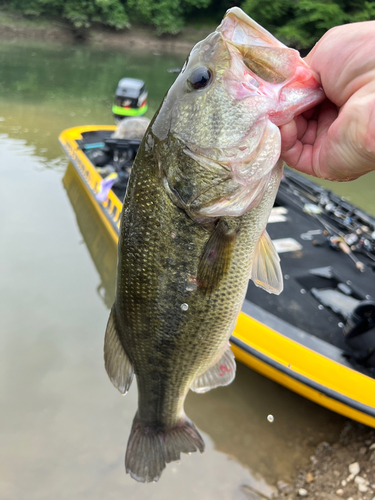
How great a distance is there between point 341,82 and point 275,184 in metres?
0.40

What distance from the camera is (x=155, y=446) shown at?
2.00 m

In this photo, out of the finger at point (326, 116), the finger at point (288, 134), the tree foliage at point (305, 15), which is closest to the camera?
the finger at point (288, 134)

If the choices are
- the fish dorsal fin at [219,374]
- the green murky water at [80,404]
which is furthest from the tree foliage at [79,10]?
the fish dorsal fin at [219,374]

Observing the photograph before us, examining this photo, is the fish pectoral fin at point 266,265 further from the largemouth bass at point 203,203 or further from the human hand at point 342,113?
the human hand at point 342,113

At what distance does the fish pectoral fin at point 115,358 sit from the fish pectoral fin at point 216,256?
0.54 meters

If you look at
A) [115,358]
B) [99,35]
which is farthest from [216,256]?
[99,35]

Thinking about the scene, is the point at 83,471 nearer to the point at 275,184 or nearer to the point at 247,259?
the point at 247,259

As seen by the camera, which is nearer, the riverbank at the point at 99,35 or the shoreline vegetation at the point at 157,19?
the shoreline vegetation at the point at 157,19

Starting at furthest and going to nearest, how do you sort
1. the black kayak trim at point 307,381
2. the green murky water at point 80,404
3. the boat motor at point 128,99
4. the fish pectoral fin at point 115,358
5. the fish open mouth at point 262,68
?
1. the boat motor at point 128,99
2. the green murky water at point 80,404
3. the black kayak trim at point 307,381
4. the fish pectoral fin at point 115,358
5. the fish open mouth at point 262,68

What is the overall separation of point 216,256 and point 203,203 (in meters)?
0.22

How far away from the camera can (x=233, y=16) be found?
3.87 feet

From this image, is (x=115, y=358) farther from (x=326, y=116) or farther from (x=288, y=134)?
(x=326, y=116)

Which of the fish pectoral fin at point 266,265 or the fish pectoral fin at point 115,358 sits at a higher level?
the fish pectoral fin at point 266,265

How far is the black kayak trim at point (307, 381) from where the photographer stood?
286 cm
